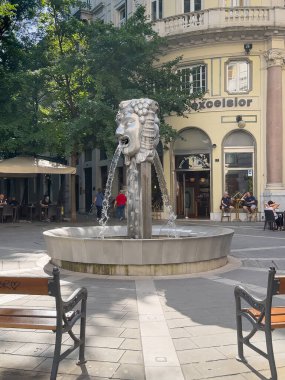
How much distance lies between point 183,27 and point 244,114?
219 inches

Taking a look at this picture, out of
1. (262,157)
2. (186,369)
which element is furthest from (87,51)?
(186,369)

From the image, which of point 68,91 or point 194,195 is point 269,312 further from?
point 194,195

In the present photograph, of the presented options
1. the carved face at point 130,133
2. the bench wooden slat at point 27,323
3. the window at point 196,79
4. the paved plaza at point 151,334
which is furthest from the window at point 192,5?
the bench wooden slat at point 27,323

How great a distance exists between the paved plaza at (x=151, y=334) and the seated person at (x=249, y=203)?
1391 cm

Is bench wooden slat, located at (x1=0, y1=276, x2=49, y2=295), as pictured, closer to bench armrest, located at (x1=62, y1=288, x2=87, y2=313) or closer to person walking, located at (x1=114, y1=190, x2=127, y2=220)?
bench armrest, located at (x1=62, y1=288, x2=87, y2=313)

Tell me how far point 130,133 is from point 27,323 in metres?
6.28

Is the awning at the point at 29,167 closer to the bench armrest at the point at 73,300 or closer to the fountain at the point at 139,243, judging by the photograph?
the fountain at the point at 139,243

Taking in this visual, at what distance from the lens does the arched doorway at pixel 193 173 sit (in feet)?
79.9

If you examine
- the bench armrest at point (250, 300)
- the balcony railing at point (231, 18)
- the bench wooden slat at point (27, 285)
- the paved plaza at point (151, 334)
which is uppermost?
the balcony railing at point (231, 18)

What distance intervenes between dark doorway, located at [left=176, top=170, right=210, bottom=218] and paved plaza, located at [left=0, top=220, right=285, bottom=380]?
15.8 m

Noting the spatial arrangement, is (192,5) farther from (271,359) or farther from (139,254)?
(271,359)

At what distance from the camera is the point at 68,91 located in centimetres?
2156

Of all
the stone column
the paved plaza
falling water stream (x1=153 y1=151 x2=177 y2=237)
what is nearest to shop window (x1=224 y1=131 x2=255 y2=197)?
the stone column

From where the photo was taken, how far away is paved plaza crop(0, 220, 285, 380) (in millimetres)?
4078
